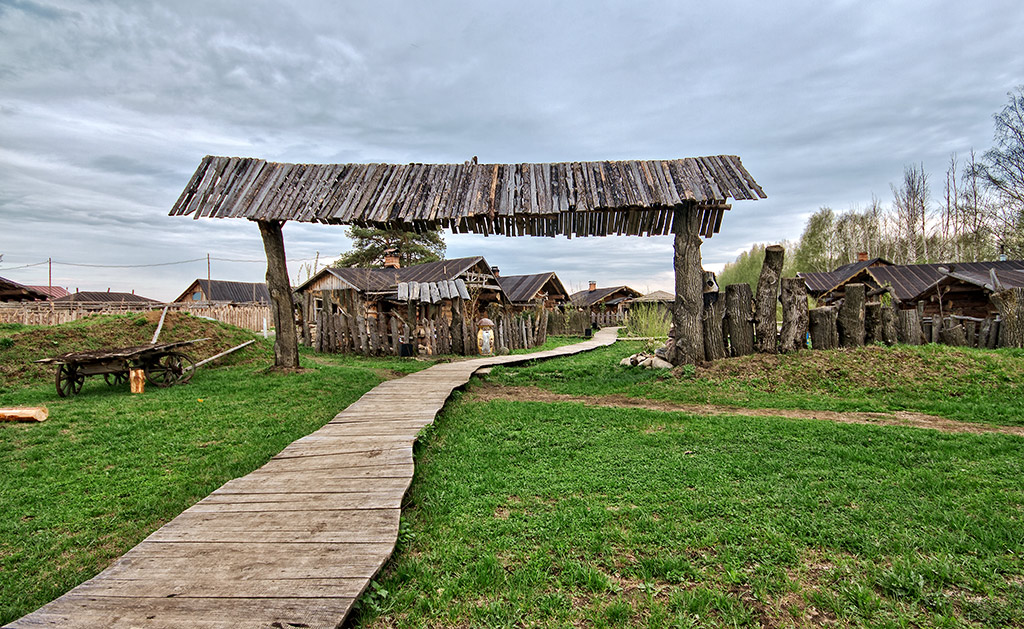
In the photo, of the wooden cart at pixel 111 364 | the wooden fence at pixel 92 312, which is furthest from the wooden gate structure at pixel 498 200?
the wooden fence at pixel 92 312

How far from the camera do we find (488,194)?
1052 centimetres

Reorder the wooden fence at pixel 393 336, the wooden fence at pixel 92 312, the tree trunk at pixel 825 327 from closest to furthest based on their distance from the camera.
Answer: the tree trunk at pixel 825 327
the wooden fence at pixel 393 336
the wooden fence at pixel 92 312

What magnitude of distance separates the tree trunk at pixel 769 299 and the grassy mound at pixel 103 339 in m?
13.3

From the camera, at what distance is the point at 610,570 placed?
2.89 meters

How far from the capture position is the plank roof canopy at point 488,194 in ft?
32.9

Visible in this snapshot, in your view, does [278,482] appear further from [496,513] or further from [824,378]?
[824,378]

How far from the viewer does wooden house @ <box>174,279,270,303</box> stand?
1845 inches

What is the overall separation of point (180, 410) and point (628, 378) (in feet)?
27.5

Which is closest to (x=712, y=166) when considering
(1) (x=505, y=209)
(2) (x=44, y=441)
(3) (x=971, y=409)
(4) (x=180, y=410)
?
(1) (x=505, y=209)

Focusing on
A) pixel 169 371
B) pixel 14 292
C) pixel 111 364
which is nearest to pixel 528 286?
pixel 169 371

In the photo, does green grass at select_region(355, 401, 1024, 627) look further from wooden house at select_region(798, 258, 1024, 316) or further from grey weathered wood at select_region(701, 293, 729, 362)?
wooden house at select_region(798, 258, 1024, 316)

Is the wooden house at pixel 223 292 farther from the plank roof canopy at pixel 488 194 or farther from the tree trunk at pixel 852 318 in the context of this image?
the tree trunk at pixel 852 318

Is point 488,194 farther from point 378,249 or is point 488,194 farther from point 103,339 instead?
point 378,249

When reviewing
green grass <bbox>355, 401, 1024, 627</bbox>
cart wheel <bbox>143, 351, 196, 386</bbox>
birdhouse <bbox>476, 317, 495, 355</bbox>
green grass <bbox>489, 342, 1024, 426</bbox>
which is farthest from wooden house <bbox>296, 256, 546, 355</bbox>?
green grass <bbox>355, 401, 1024, 627</bbox>
